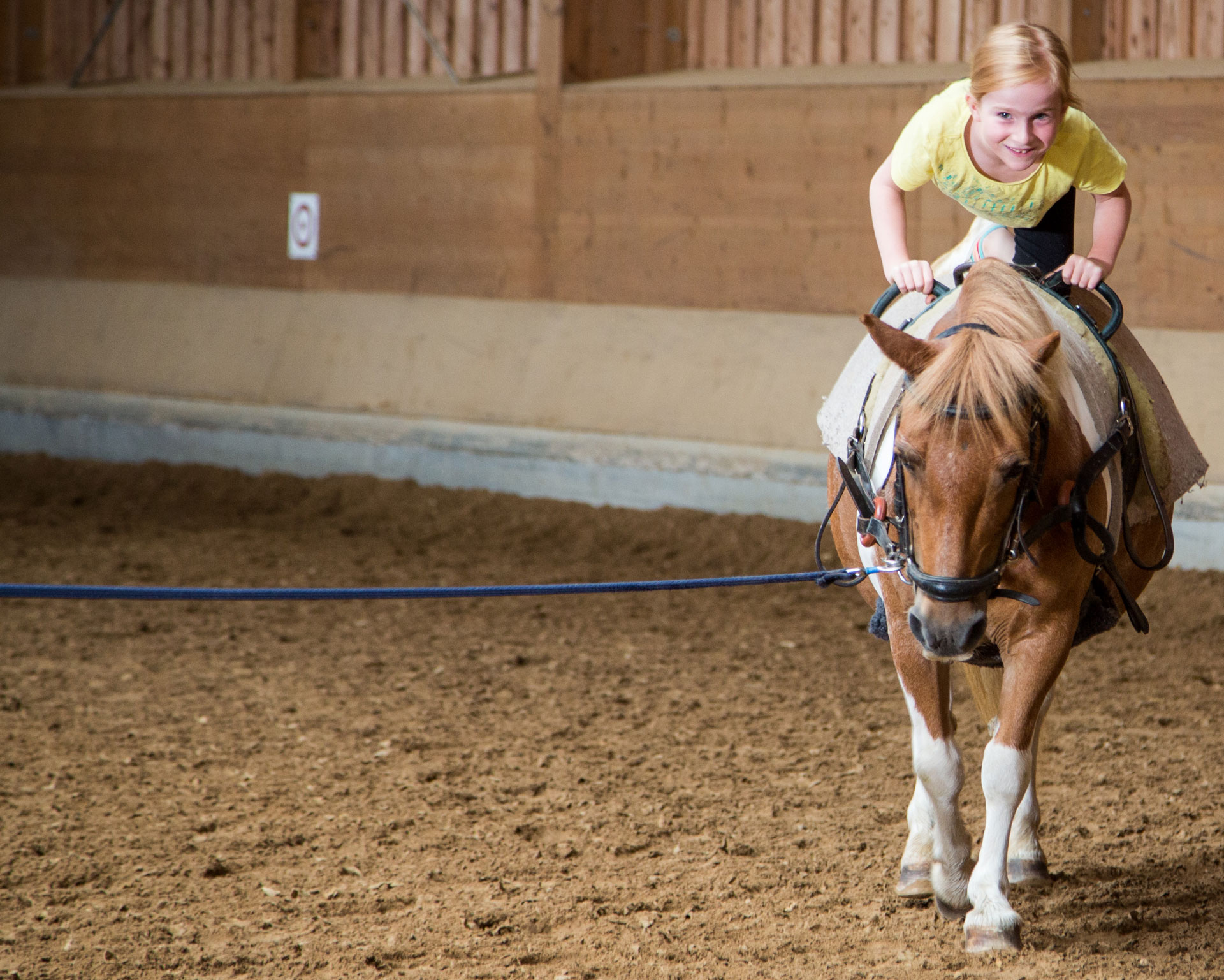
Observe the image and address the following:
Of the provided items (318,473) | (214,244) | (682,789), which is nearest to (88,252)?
(214,244)

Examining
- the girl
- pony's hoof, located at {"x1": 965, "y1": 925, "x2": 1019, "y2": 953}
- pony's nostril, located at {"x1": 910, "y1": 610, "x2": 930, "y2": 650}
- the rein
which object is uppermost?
the girl

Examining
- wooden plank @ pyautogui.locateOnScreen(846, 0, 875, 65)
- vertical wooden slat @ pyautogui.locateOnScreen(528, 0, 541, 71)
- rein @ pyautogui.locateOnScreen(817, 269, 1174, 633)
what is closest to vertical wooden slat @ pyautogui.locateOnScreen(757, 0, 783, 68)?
wooden plank @ pyautogui.locateOnScreen(846, 0, 875, 65)

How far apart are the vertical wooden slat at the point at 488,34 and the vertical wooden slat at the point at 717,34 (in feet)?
4.30

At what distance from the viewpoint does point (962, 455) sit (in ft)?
6.81

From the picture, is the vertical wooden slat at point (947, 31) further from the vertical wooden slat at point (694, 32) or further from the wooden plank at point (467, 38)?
the wooden plank at point (467, 38)

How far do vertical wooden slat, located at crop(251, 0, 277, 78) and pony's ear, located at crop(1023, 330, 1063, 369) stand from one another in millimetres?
7691

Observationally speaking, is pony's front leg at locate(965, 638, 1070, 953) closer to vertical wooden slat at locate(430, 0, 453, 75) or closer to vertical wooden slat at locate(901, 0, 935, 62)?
vertical wooden slat at locate(901, 0, 935, 62)

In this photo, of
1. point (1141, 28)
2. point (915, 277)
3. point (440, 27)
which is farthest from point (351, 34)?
point (915, 277)

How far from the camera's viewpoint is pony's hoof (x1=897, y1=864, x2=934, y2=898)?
2.80 m

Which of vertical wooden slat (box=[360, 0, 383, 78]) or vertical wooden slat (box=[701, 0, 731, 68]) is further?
vertical wooden slat (box=[360, 0, 383, 78])

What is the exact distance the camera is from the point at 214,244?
28.1ft

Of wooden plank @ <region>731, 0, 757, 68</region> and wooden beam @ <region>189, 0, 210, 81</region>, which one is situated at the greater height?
wooden beam @ <region>189, 0, 210, 81</region>

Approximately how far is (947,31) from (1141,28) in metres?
0.93

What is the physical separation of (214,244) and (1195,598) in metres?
6.12
